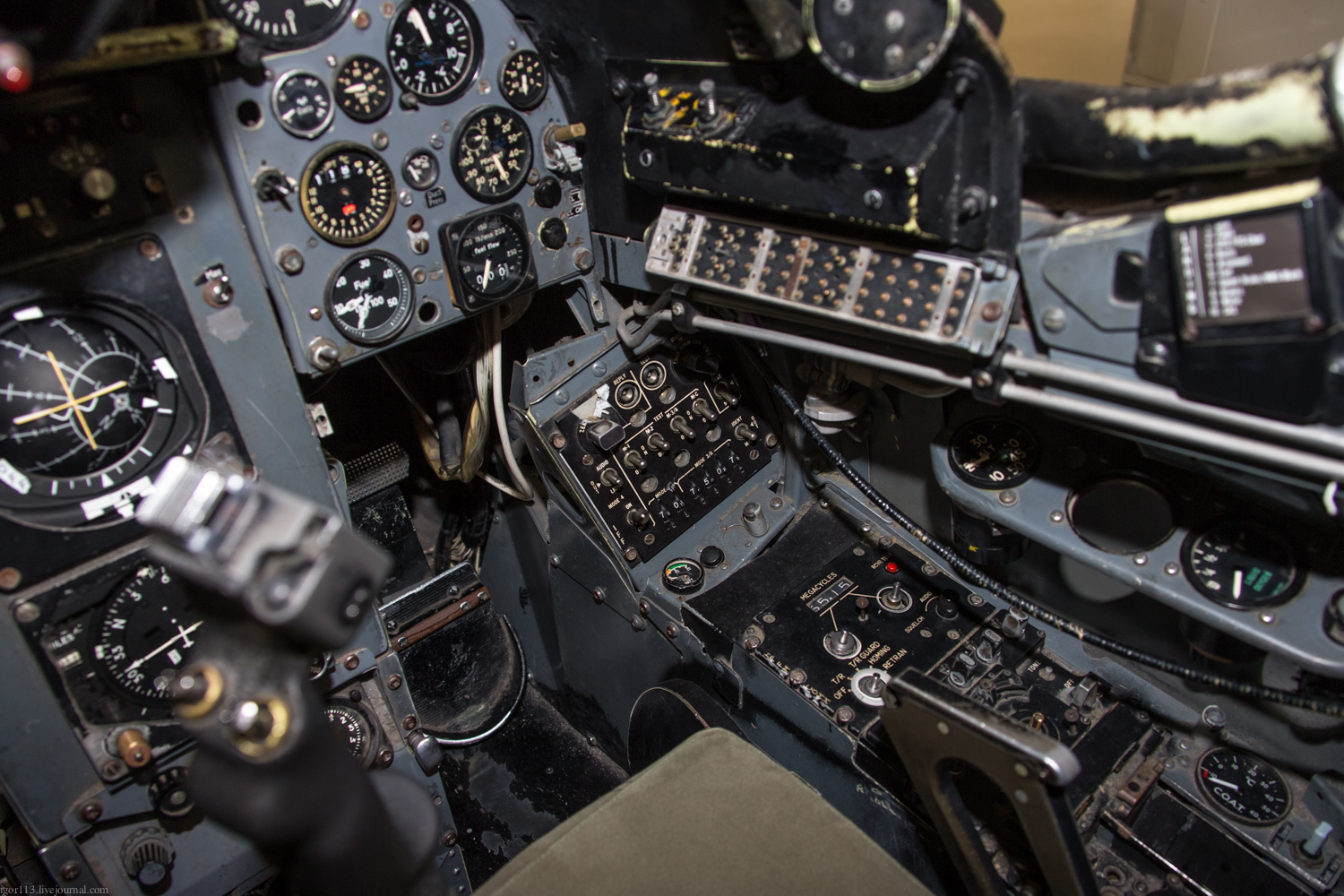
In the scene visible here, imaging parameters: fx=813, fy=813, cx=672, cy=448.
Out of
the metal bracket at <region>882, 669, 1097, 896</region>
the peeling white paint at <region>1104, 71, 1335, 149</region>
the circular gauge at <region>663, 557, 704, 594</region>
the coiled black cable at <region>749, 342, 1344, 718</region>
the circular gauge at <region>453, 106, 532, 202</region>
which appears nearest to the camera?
the peeling white paint at <region>1104, 71, 1335, 149</region>

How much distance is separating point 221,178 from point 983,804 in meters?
2.26

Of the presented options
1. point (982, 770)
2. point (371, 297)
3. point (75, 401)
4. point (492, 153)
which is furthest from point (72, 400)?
point (982, 770)

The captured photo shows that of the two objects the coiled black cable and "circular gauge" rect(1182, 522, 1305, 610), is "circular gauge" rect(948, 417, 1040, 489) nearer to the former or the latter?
the coiled black cable

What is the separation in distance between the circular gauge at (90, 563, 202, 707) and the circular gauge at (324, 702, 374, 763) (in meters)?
0.44

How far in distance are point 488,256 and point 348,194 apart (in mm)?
407

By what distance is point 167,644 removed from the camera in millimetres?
1813

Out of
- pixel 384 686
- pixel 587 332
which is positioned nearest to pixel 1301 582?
pixel 587 332

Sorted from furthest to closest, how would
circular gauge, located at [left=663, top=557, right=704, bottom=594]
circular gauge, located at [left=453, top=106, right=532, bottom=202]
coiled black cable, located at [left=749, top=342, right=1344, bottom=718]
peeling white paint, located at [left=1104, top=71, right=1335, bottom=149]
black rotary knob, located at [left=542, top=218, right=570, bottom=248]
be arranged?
1. circular gauge, located at [left=663, top=557, right=704, bottom=594]
2. black rotary knob, located at [left=542, top=218, right=570, bottom=248]
3. circular gauge, located at [left=453, top=106, right=532, bottom=202]
4. coiled black cable, located at [left=749, top=342, right=1344, bottom=718]
5. peeling white paint, located at [left=1104, top=71, right=1335, bottom=149]

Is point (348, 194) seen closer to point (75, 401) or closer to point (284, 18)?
point (284, 18)

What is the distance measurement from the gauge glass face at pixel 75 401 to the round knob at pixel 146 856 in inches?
31.3

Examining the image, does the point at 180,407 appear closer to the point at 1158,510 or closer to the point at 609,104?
the point at 609,104

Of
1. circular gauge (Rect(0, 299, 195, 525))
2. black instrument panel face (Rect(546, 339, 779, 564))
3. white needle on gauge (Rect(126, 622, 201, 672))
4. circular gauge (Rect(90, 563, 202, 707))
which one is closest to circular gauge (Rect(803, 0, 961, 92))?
black instrument panel face (Rect(546, 339, 779, 564))

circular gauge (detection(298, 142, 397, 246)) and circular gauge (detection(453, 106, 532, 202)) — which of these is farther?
circular gauge (detection(453, 106, 532, 202))

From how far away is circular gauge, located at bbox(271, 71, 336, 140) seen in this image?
5.94ft
